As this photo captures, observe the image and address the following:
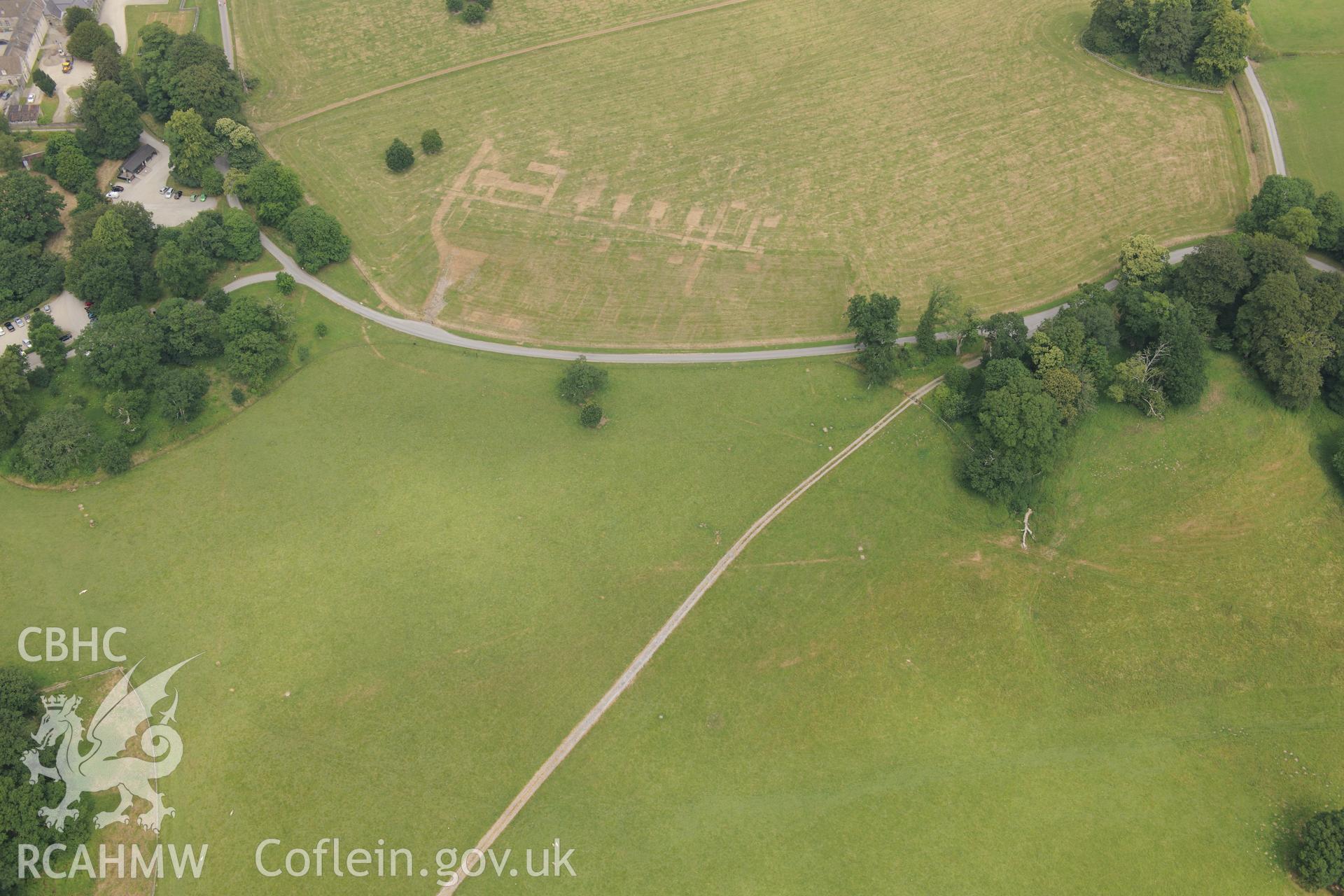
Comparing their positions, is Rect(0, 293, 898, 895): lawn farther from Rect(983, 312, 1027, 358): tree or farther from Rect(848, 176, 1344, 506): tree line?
Rect(983, 312, 1027, 358): tree

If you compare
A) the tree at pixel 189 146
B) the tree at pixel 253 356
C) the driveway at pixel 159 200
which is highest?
the tree at pixel 189 146

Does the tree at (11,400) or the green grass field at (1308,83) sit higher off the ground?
the green grass field at (1308,83)

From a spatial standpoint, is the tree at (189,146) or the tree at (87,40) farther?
the tree at (87,40)

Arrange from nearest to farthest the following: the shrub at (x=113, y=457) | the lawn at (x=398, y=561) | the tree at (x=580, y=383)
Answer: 1. the lawn at (x=398, y=561)
2. the shrub at (x=113, y=457)
3. the tree at (x=580, y=383)

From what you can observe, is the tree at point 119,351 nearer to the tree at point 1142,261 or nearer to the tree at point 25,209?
the tree at point 25,209

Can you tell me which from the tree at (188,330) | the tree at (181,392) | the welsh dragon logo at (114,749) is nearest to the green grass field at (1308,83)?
the tree at (188,330)

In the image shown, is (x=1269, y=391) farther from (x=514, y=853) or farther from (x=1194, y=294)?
(x=514, y=853)

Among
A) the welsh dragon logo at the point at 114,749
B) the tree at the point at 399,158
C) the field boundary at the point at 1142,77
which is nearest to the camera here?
the welsh dragon logo at the point at 114,749

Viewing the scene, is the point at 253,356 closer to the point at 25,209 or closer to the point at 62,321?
the point at 62,321
